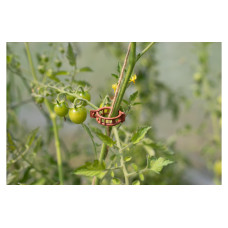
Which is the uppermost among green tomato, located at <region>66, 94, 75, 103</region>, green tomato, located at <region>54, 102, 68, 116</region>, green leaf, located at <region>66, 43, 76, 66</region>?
green leaf, located at <region>66, 43, 76, 66</region>

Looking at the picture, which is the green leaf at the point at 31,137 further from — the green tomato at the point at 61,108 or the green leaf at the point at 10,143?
the green tomato at the point at 61,108

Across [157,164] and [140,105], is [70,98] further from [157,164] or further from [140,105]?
[140,105]

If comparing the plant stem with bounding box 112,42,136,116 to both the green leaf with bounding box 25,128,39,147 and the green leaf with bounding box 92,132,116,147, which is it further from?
the green leaf with bounding box 25,128,39,147

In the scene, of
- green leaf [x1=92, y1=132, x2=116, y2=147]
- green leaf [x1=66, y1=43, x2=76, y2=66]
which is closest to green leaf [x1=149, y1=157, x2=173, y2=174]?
green leaf [x1=92, y1=132, x2=116, y2=147]

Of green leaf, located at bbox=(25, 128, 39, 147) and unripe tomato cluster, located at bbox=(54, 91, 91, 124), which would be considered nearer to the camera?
unripe tomato cluster, located at bbox=(54, 91, 91, 124)
